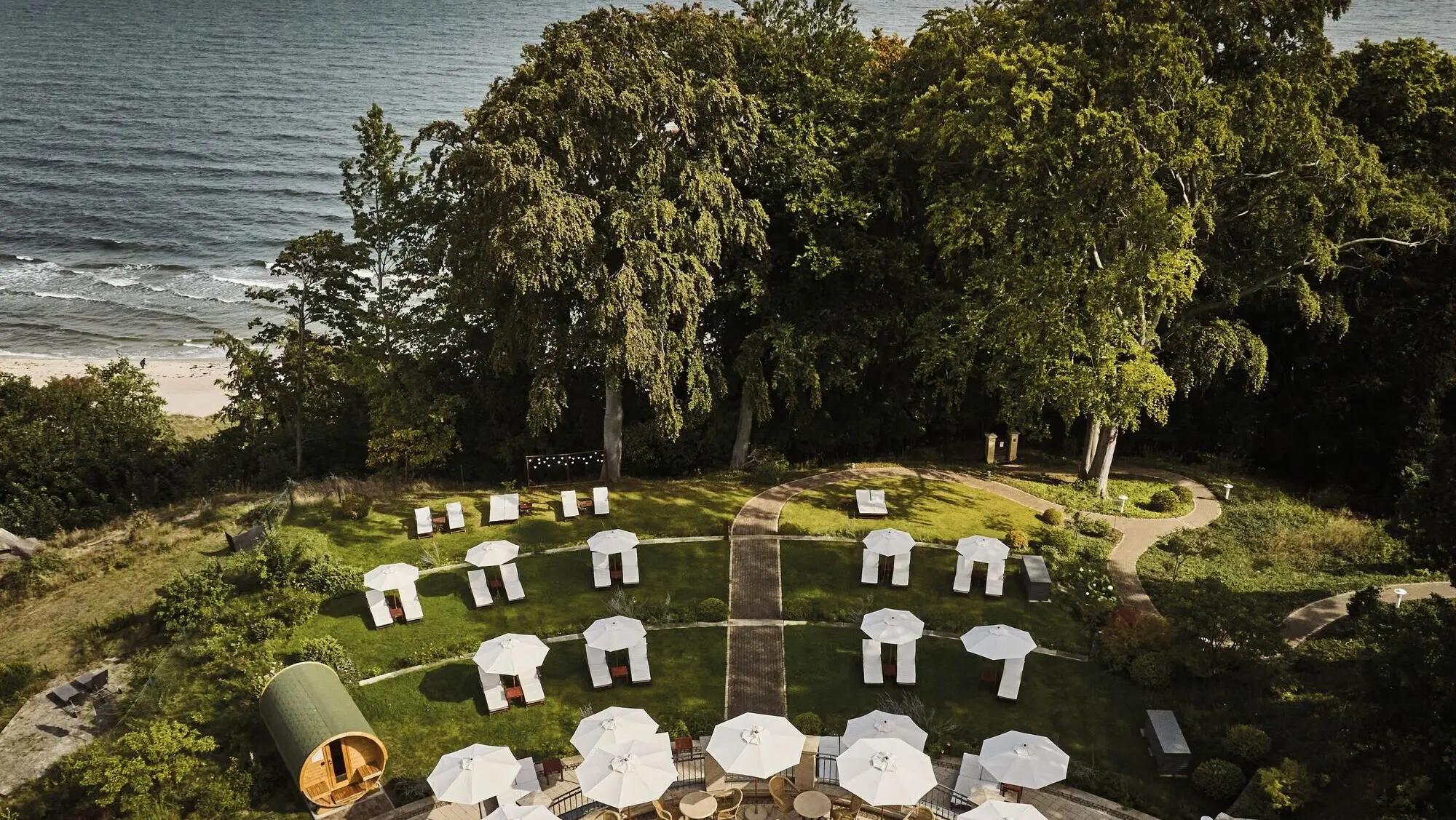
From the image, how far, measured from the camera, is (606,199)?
3162 cm

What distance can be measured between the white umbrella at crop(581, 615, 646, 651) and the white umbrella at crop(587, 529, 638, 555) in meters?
3.65

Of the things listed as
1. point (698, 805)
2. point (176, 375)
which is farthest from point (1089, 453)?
point (176, 375)

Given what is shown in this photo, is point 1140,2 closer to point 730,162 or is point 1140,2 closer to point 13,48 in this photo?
point 730,162

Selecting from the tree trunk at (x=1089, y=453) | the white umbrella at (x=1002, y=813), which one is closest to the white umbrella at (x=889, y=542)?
the tree trunk at (x=1089, y=453)

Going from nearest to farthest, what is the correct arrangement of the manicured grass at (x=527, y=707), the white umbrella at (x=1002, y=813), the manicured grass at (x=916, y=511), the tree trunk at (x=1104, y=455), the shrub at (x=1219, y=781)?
1. the white umbrella at (x=1002, y=813)
2. the shrub at (x=1219, y=781)
3. the manicured grass at (x=527, y=707)
4. the manicured grass at (x=916, y=511)
5. the tree trunk at (x=1104, y=455)

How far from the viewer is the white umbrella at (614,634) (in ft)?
82.0

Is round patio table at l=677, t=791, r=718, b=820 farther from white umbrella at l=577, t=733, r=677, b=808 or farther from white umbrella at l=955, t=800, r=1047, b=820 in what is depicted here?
white umbrella at l=955, t=800, r=1047, b=820

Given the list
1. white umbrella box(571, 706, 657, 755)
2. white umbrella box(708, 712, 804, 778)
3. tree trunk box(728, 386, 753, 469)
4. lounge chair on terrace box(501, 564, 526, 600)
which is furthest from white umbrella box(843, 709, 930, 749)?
tree trunk box(728, 386, 753, 469)

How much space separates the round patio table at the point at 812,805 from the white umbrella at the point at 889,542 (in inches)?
357

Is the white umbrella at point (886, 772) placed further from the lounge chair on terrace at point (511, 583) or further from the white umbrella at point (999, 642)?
the lounge chair on terrace at point (511, 583)

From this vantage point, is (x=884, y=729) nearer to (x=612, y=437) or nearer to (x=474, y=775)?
Result: (x=474, y=775)

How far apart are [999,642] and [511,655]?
1186cm

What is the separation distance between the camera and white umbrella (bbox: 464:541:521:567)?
28.7 m

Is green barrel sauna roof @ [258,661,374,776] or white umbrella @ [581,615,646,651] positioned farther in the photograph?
white umbrella @ [581,615,646,651]
